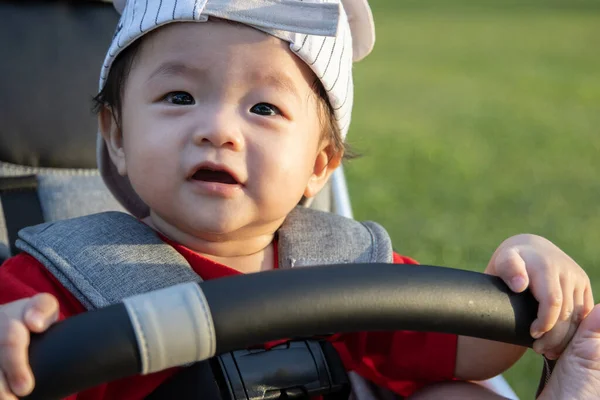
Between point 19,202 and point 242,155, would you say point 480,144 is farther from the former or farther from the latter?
point 242,155

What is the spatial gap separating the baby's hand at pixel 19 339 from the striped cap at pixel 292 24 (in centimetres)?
54

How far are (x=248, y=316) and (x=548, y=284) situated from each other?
0.41 meters

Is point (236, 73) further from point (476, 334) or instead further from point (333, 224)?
point (476, 334)

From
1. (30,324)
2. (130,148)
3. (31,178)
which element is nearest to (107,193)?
(31,178)

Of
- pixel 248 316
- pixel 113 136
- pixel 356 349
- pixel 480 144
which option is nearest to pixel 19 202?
pixel 113 136

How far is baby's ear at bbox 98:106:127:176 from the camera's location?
1511mm

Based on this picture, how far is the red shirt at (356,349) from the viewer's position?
4.11 feet

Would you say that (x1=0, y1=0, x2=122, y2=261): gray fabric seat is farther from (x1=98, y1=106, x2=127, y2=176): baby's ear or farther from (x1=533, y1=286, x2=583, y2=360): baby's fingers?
(x1=533, y1=286, x2=583, y2=360): baby's fingers

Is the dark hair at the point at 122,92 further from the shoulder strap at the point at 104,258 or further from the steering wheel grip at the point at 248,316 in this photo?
the steering wheel grip at the point at 248,316

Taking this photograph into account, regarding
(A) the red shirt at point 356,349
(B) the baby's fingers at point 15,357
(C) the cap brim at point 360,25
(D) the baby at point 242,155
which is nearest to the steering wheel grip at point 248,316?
(B) the baby's fingers at point 15,357

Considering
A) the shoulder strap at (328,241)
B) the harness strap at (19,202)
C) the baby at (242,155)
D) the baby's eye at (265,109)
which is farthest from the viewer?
the harness strap at (19,202)

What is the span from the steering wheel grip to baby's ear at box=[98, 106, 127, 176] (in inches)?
25.1

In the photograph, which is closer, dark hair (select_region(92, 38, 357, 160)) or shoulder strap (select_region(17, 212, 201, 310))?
shoulder strap (select_region(17, 212, 201, 310))

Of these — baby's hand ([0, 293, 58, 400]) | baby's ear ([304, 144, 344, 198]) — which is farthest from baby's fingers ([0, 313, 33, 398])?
baby's ear ([304, 144, 344, 198])
